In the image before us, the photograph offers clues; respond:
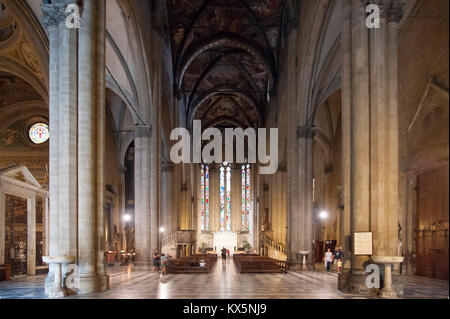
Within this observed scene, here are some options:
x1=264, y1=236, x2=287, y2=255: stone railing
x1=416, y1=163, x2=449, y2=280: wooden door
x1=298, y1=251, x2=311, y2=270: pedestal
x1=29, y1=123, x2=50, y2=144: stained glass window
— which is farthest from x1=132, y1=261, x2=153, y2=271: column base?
x1=416, y1=163, x2=449, y2=280: wooden door

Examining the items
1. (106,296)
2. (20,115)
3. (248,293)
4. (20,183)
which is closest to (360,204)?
(248,293)

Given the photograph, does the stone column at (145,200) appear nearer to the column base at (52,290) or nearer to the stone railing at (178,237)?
the stone railing at (178,237)

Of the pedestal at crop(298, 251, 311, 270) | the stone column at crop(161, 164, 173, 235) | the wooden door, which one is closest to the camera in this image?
the wooden door

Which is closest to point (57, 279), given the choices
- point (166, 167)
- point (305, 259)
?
point (305, 259)

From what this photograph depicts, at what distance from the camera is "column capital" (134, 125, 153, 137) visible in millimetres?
21844

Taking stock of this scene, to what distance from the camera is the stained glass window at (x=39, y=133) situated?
25.9 metres

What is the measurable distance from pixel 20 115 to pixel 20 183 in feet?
30.3

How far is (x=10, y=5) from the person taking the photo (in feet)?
51.7

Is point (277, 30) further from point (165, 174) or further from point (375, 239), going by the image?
point (375, 239)

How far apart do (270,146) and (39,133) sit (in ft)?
57.0

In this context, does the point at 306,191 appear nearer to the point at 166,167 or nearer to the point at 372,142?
the point at 372,142

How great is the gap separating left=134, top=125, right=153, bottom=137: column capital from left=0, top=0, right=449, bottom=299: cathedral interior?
0.34 feet

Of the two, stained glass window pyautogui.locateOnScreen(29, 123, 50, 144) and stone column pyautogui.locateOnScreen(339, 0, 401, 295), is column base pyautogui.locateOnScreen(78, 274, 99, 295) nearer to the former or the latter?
stone column pyautogui.locateOnScreen(339, 0, 401, 295)

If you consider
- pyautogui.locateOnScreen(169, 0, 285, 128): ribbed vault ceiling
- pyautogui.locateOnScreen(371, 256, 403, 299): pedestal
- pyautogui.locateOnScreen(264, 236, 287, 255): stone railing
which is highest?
pyautogui.locateOnScreen(169, 0, 285, 128): ribbed vault ceiling
